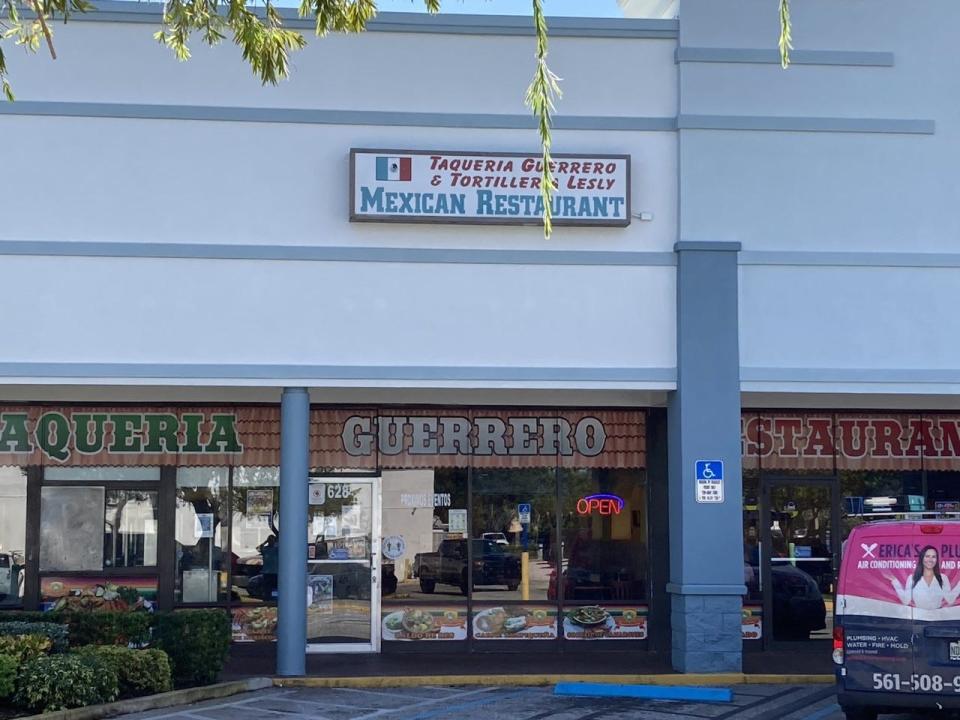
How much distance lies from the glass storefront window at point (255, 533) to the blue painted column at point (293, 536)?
2.56 m

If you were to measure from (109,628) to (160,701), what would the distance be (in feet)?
4.79

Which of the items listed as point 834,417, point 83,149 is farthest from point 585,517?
point 83,149

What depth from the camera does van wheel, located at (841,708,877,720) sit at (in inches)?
435

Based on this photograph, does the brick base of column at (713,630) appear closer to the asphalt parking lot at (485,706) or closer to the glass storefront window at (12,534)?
the asphalt parking lot at (485,706)

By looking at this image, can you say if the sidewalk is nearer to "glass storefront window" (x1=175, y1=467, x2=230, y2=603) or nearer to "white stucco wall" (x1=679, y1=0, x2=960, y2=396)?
"glass storefront window" (x1=175, y1=467, x2=230, y2=603)

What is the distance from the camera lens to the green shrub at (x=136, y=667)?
12457 mm

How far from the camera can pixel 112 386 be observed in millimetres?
15250

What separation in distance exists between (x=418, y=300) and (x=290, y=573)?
3584 mm

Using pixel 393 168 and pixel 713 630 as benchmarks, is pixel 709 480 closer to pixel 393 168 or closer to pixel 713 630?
pixel 713 630

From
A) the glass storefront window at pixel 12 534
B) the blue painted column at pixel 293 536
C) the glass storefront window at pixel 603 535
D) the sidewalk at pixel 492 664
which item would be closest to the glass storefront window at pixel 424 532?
the sidewalk at pixel 492 664

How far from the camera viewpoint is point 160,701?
41.2 ft

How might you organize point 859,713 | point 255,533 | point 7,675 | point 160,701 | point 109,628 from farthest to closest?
1. point 255,533
2. point 109,628
3. point 160,701
4. point 7,675
5. point 859,713

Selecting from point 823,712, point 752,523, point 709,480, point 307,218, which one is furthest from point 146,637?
point 752,523

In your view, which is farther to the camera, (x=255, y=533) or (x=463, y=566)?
(x=255, y=533)
